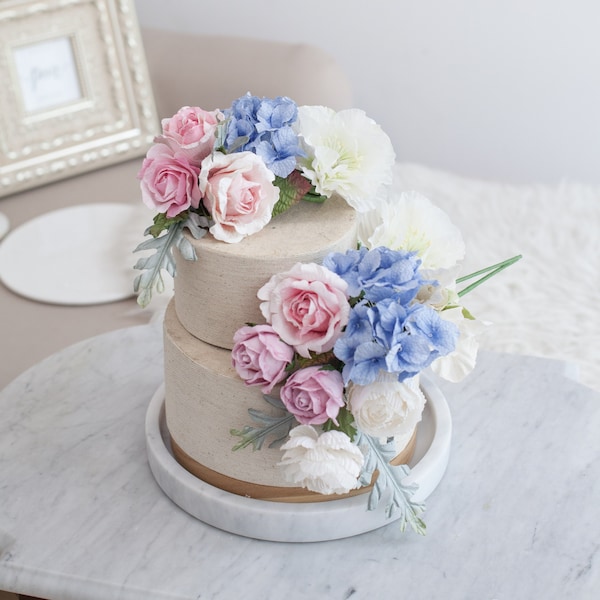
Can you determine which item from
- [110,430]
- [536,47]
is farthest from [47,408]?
[536,47]

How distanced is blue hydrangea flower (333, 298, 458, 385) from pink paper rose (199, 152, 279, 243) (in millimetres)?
129

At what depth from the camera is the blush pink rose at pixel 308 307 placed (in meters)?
0.76

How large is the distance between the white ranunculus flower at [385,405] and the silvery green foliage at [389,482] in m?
0.04

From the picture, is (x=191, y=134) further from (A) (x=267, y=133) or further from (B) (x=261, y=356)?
(B) (x=261, y=356)

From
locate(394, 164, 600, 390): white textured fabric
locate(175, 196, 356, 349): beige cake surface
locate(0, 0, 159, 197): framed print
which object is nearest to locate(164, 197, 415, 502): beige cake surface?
locate(175, 196, 356, 349): beige cake surface

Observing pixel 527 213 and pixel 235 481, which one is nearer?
pixel 235 481

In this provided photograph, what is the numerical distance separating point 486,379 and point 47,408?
19.8 inches

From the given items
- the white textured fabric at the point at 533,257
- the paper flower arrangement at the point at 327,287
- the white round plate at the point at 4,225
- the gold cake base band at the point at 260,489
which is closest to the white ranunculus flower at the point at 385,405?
the paper flower arrangement at the point at 327,287

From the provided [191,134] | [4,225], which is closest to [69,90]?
[4,225]

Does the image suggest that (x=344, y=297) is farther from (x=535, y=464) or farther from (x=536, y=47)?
(x=536, y=47)

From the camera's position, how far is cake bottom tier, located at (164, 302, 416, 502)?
0.83 m

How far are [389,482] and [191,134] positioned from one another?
0.36 m

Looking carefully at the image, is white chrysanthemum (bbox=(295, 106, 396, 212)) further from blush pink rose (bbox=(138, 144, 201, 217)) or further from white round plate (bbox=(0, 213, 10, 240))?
white round plate (bbox=(0, 213, 10, 240))

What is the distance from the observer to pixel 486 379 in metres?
1.07
